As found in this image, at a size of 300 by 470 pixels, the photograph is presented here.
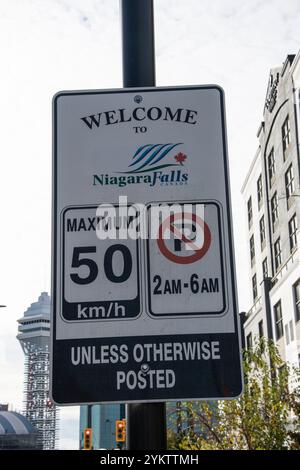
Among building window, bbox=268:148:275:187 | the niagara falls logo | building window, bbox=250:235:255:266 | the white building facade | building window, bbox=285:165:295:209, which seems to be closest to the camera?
the niagara falls logo

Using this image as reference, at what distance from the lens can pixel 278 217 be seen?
48.9 meters

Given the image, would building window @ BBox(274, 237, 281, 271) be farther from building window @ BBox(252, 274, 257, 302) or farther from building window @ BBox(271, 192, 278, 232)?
building window @ BBox(252, 274, 257, 302)

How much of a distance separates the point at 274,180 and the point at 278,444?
29091 mm

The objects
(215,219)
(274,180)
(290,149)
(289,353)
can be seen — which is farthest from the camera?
(274,180)

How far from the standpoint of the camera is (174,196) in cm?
329

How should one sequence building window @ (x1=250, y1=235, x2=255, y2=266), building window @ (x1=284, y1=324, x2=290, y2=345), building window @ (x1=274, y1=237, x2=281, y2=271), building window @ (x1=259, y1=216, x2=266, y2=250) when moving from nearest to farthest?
building window @ (x1=284, y1=324, x2=290, y2=345) → building window @ (x1=274, y1=237, x2=281, y2=271) → building window @ (x1=259, y1=216, x2=266, y2=250) → building window @ (x1=250, y1=235, x2=255, y2=266)

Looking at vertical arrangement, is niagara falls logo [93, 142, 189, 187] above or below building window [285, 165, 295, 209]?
below

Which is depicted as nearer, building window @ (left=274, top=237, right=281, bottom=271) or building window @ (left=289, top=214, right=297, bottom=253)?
building window @ (left=289, top=214, right=297, bottom=253)

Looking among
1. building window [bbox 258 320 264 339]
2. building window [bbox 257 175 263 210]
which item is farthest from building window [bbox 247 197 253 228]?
building window [bbox 258 320 264 339]

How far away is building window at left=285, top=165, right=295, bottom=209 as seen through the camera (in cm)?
4538

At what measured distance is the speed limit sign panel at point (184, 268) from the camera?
3131 mm
